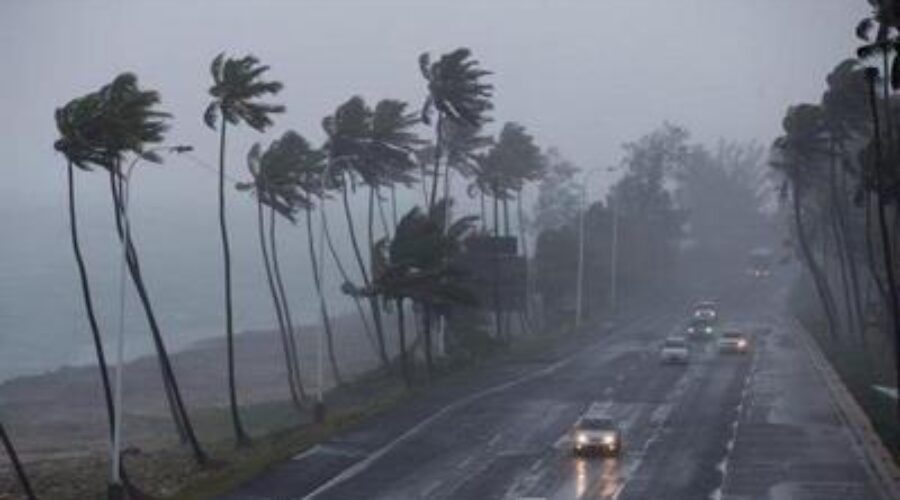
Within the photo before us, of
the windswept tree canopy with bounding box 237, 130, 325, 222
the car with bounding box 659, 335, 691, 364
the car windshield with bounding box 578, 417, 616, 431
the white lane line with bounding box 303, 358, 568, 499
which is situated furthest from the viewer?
the car with bounding box 659, 335, 691, 364

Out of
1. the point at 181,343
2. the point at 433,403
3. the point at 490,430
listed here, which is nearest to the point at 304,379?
the point at 433,403

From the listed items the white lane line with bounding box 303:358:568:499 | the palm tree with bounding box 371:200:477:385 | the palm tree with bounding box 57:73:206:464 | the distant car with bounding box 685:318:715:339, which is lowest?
the white lane line with bounding box 303:358:568:499

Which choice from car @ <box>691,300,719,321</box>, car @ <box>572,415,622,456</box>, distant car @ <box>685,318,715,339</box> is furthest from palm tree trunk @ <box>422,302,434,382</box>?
car @ <box>691,300,719,321</box>

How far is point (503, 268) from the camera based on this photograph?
105m

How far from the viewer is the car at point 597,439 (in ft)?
168

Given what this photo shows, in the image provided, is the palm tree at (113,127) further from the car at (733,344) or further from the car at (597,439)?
the car at (733,344)

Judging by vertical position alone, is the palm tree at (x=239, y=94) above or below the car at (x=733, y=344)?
above

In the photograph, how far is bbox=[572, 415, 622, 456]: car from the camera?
51.2 m

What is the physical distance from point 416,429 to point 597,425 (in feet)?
32.2

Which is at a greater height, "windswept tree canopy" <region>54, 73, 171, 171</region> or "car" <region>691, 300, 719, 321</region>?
"windswept tree canopy" <region>54, 73, 171, 171</region>

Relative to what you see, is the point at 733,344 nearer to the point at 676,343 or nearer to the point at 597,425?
the point at 676,343

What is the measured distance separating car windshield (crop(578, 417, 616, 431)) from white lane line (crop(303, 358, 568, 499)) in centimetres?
705

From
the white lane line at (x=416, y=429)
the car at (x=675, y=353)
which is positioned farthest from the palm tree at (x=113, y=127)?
the car at (x=675, y=353)

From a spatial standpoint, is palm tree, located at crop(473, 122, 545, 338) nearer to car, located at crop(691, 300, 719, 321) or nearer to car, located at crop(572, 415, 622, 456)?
car, located at crop(691, 300, 719, 321)
